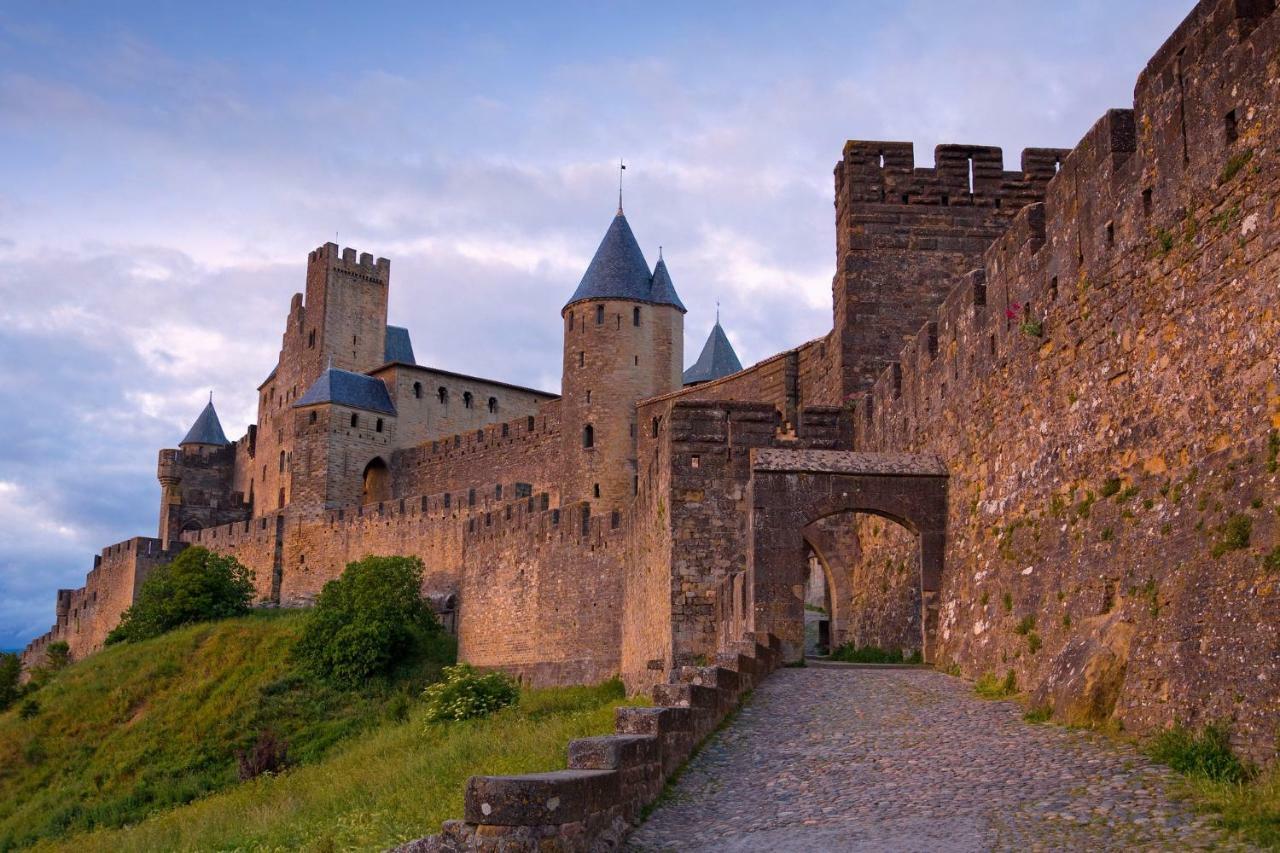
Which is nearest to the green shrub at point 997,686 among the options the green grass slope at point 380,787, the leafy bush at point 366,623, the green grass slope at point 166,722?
the green grass slope at point 380,787

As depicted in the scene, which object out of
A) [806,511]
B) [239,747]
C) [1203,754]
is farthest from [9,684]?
[1203,754]

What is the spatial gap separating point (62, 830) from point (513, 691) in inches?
402

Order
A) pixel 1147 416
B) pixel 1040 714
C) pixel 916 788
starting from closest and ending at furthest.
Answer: pixel 916 788 → pixel 1147 416 → pixel 1040 714

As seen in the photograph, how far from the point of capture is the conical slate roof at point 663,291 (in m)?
47.3

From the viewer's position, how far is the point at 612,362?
46094 mm

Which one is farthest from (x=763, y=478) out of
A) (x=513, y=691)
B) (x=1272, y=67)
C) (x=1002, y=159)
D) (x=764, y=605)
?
(x=513, y=691)

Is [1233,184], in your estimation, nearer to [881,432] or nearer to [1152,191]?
[1152,191]

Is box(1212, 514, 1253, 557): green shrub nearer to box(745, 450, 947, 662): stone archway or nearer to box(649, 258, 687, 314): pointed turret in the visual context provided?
box(745, 450, 947, 662): stone archway

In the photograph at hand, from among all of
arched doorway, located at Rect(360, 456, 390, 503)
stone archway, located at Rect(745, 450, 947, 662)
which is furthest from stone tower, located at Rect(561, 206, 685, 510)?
stone archway, located at Rect(745, 450, 947, 662)

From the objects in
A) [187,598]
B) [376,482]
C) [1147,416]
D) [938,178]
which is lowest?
[187,598]

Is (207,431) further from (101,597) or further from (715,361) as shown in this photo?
(715,361)

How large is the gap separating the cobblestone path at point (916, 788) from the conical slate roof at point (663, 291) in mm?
35009

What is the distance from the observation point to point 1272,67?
9844 mm

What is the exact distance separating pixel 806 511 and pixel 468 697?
12221 millimetres
